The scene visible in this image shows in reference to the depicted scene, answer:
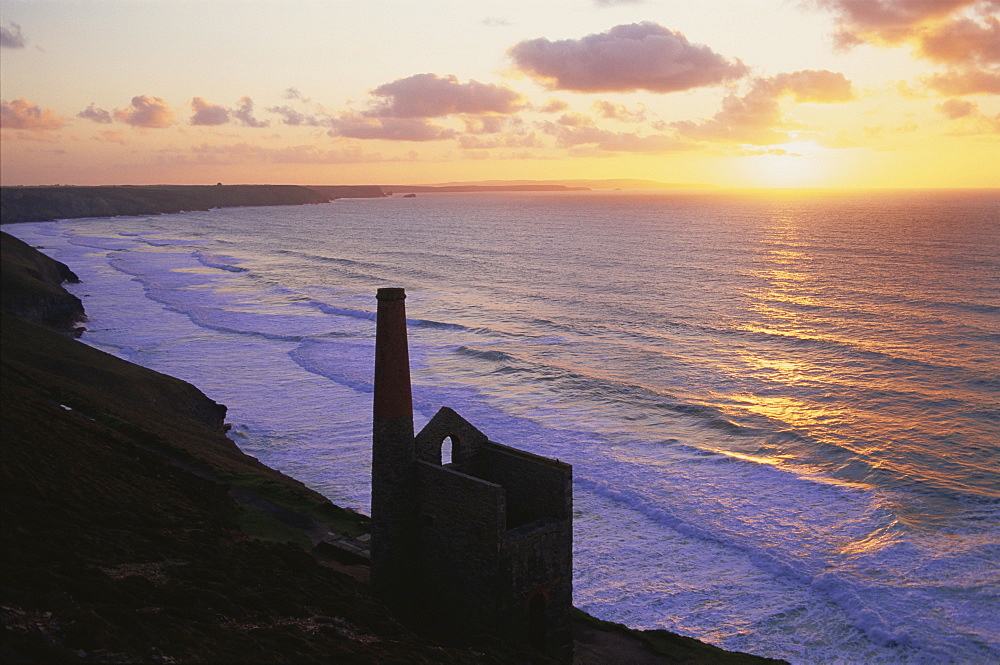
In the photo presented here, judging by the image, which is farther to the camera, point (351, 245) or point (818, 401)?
point (351, 245)

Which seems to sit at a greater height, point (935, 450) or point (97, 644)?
point (97, 644)

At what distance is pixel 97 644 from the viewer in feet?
37.2

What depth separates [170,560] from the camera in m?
16.7

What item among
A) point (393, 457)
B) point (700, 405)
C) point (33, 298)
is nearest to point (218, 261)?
point (33, 298)

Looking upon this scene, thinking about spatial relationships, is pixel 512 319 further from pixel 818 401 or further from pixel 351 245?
pixel 351 245

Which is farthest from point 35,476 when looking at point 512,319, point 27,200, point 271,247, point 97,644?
point 27,200

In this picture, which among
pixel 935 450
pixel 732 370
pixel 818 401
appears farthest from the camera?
pixel 732 370

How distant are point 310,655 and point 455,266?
8760 centimetres

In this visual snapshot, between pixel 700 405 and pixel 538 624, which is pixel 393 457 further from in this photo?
pixel 700 405

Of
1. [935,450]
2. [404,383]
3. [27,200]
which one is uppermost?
[27,200]

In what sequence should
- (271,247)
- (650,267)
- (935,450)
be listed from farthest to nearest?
(271,247)
(650,267)
(935,450)

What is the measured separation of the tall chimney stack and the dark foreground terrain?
3.09ft

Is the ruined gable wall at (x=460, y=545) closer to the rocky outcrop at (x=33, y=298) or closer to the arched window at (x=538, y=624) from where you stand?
the arched window at (x=538, y=624)

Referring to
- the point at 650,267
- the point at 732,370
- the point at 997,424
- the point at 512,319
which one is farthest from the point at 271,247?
the point at 997,424
